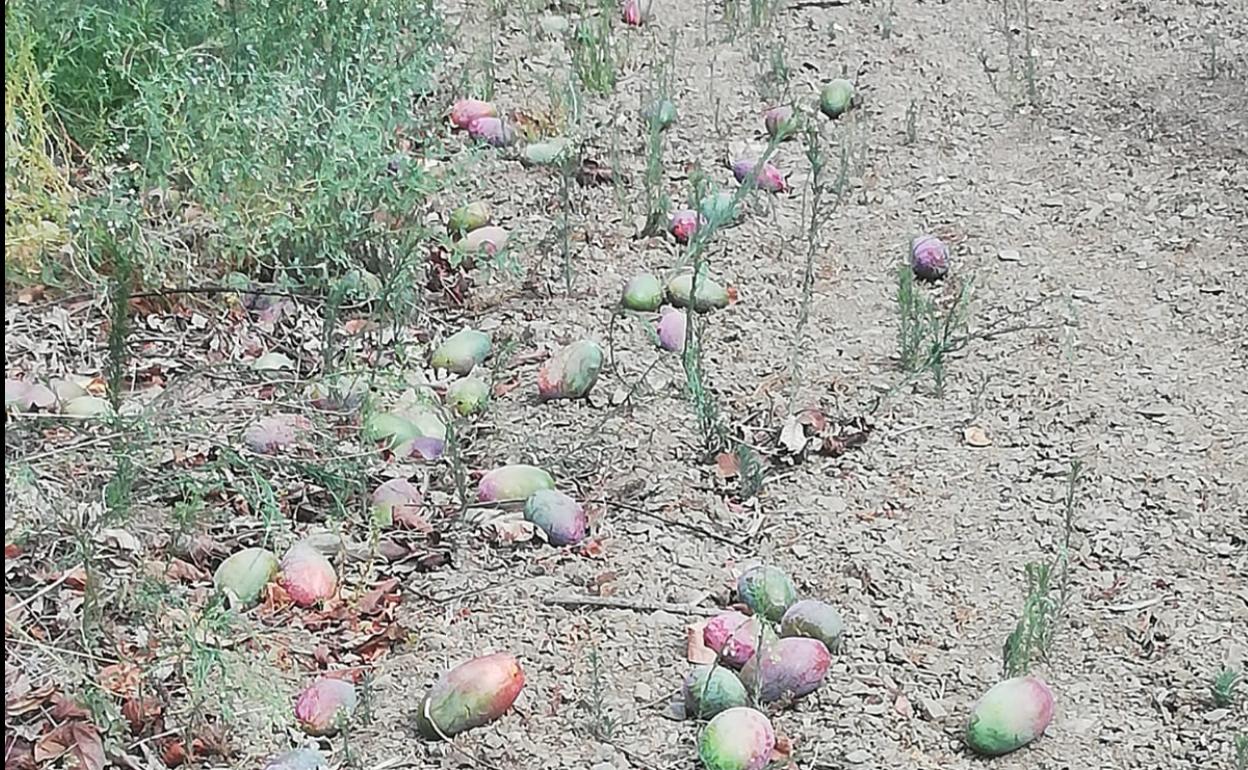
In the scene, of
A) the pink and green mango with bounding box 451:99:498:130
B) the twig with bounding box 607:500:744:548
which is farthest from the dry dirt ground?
the pink and green mango with bounding box 451:99:498:130

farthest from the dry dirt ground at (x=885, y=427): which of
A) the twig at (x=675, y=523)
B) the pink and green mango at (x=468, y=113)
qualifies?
the pink and green mango at (x=468, y=113)

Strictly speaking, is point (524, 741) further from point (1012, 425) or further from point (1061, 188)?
point (1061, 188)

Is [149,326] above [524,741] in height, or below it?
above

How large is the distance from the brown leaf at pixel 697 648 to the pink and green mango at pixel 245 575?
1.88ft

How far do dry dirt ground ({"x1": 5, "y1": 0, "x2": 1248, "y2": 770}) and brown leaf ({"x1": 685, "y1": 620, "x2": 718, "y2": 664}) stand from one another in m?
0.02

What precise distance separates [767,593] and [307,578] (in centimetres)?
62

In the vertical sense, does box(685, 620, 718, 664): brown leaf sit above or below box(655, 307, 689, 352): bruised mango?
below

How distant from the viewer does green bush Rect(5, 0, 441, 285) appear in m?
2.87

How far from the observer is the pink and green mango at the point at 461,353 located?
112 inches

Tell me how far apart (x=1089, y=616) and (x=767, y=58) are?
80.4 inches

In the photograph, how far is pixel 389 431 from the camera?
2.57 metres

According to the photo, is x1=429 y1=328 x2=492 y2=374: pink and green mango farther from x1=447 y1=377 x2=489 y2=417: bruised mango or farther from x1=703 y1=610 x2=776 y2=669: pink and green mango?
x1=703 y1=610 x2=776 y2=669: pink and green mango

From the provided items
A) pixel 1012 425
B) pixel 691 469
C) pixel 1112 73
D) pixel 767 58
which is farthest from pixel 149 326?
pixel 1112 73

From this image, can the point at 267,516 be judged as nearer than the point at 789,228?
Yes
